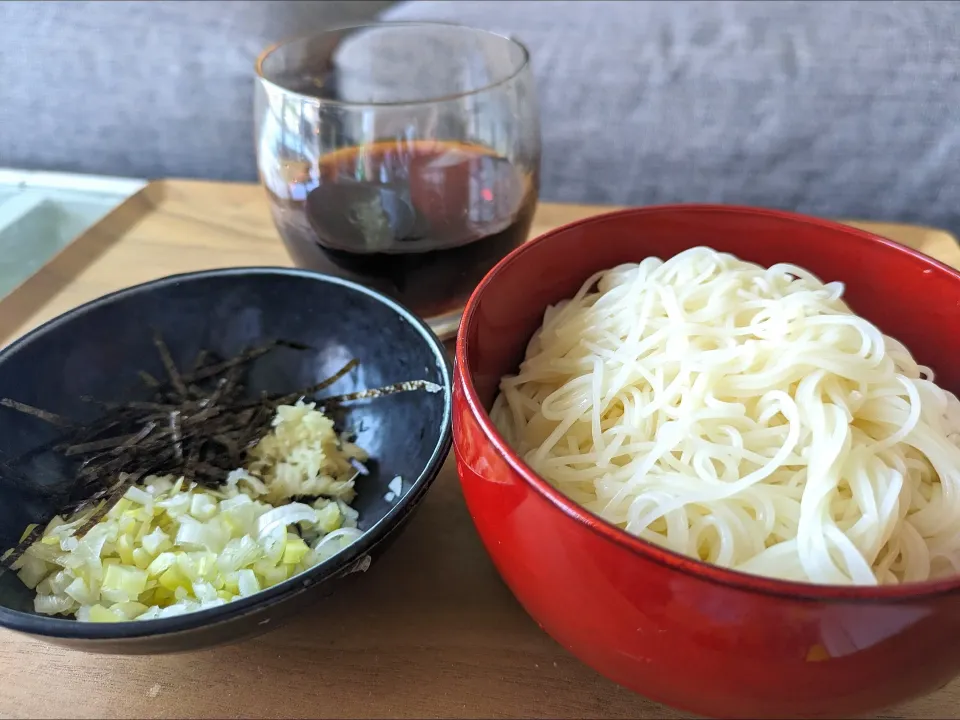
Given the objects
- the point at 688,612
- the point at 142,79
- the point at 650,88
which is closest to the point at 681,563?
the point at 688,612

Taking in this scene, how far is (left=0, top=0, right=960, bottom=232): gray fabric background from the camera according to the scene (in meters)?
1.37

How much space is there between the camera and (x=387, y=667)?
0.55 metres

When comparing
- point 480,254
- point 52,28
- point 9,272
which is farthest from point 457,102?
point 52,28

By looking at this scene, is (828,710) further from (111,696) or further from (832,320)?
(111,696)

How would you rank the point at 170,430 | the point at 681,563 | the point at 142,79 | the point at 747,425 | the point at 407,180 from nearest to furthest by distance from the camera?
the point at 681,563, the point at 747,425, the point at 170,430, the point at 407,180, the point at 142,79

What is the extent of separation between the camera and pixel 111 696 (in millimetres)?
535

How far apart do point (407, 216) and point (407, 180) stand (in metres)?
0.05

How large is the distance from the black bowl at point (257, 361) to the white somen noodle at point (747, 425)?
119 mm

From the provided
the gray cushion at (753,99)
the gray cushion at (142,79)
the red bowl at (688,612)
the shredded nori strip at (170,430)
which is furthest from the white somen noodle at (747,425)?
the gray cushion at (142,79)

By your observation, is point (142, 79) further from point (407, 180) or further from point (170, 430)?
point (170, 430)

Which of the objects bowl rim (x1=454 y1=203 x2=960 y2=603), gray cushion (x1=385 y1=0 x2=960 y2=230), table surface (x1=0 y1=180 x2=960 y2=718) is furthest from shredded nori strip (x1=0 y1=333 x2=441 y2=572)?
gray cushion (x1=385 y1=0 x2=960 y2=230)

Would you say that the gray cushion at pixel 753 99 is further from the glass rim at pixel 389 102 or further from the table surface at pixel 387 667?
the table surface at pixel 387 667

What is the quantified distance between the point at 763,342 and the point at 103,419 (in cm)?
61

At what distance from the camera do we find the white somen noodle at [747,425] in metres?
0.47
